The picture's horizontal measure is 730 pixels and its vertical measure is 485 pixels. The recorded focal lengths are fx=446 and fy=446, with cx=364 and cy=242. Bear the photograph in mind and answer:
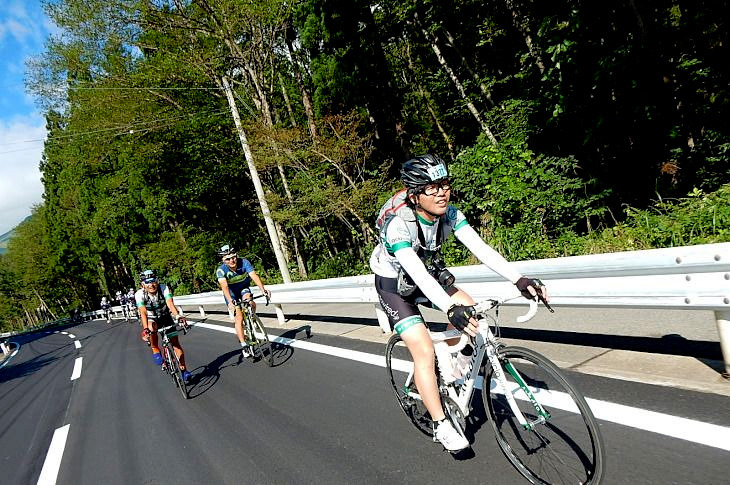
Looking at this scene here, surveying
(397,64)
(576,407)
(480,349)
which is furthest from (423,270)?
(397,64)

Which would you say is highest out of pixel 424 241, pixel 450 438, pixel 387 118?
pixel 387 118

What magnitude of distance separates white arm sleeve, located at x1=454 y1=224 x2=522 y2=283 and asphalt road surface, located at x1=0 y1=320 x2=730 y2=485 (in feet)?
3.91

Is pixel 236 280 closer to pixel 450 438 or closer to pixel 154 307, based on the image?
pixel 154 307

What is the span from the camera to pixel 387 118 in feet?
62.1

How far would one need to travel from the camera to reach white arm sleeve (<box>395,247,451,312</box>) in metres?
2.73

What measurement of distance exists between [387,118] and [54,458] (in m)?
16.3

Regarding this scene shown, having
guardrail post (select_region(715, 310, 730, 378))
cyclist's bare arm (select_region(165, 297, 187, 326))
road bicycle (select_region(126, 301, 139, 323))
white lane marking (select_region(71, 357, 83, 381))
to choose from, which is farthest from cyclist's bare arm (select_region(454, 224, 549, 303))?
road bicycle (select_region(126, 301, 139, 323))

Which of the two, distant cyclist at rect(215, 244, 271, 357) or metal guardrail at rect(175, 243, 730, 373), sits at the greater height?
distant cyclist at rect(215, 244, 271, 357)

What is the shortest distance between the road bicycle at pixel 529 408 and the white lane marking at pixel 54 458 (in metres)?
4.55

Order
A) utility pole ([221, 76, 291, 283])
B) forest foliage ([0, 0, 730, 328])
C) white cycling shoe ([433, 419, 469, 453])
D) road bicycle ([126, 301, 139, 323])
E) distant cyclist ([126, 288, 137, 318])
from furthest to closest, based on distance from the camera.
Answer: distant cyclist ([126, 288, 137, 318]) → road bicycle ([126, 301, 139, 323]) → utility pole ([221, 76, 291, 283]) → forest foliage ([0, 0, 730, 328]) → white cycling shoe ([433, 419, 469, 453])

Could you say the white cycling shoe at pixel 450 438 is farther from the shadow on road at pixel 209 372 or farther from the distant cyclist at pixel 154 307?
the distant cyclist at pixel 154 307

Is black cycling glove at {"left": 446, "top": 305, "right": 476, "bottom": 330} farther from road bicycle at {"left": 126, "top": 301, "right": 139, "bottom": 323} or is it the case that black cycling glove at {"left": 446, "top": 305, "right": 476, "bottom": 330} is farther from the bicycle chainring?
road bicycle at {"left": 126, "top": 301, "right": 139, "bottom": 323}

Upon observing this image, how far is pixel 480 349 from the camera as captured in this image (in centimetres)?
273

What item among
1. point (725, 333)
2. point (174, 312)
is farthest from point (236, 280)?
point (725, 333)
